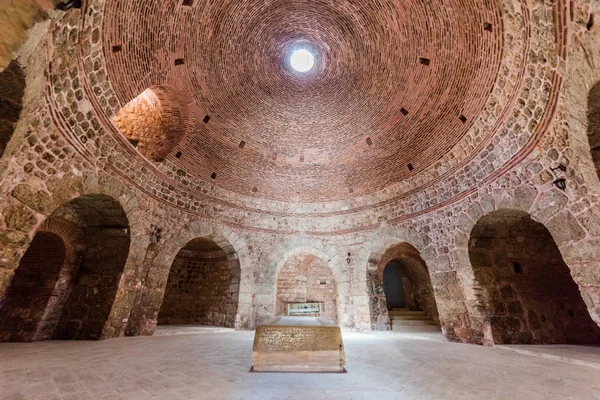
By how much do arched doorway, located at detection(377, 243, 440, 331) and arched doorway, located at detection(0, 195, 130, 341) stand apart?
763 centimetres

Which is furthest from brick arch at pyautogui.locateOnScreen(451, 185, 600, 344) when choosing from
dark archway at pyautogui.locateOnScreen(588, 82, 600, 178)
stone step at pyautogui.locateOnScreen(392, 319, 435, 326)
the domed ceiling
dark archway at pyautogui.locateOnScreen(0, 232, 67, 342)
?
dark archway at pyautogui.locateOnScreen(0, 232, 67, 342)

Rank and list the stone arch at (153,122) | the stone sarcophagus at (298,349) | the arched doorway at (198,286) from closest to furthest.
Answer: the stone sarcophagus at (298,349) → the stone arch at (153,122) → the arched doorway at (198,286)

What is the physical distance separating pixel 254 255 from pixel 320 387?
247 inches

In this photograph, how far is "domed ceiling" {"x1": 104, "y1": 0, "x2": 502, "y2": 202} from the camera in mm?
5402

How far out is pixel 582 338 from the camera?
232 inches

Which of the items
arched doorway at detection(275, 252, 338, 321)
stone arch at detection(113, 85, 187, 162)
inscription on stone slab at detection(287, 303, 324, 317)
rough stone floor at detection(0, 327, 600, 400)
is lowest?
rough stone floor at detection(0, 327, 600, 400)

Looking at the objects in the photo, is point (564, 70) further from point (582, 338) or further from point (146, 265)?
A: point (146, 265)

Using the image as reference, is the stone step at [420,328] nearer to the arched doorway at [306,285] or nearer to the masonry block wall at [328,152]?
the masonry block wall at [328,152]

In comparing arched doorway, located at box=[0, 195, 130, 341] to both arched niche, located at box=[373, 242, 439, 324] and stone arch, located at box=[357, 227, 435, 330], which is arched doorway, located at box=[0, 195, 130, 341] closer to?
stone arch, located at box=[357, 227, 435, 330]

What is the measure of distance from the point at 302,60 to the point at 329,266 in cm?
759

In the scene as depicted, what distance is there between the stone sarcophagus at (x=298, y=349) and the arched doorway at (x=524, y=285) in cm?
451

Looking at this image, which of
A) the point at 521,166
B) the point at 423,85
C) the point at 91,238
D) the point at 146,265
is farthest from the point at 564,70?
the point at 91,238

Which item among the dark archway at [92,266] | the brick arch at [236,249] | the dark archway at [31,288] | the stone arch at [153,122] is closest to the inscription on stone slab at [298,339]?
the dark archway at [92,266]

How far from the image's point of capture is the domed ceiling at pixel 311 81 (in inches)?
213
